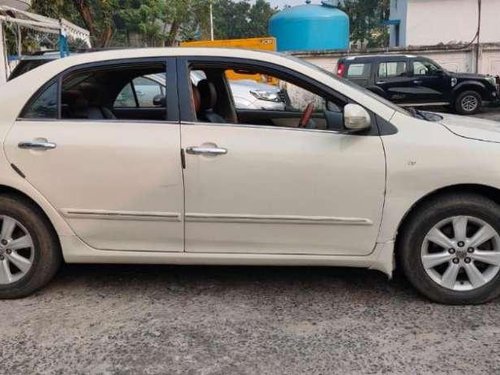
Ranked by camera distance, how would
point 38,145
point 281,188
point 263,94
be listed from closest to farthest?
point 281,188 → point 38,145 → point 263,94

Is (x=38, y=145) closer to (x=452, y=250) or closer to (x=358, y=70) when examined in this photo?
(x=452, y=250)

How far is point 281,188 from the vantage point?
3.69 meters

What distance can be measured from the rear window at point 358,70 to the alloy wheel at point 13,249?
13.8m

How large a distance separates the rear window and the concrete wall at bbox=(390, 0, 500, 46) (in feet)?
32.6

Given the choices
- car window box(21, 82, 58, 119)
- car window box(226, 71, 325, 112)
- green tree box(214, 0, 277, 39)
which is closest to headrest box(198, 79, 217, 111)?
car window box(226, 71, 325, 112)

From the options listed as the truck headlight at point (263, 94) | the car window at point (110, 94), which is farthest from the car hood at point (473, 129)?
the truck headlight at point (263, 94)

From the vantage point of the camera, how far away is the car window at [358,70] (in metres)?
16.5

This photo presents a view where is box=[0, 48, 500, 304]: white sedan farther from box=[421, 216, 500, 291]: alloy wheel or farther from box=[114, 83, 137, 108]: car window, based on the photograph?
box=[114, 83, 137, 108]: car window

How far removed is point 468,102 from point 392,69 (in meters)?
2.23

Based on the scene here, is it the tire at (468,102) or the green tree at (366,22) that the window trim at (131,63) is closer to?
the tire at (468,102)

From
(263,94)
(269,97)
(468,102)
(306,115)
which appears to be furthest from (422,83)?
(306,115)

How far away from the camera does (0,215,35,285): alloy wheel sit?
3918 mm

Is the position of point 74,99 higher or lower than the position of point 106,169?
higher

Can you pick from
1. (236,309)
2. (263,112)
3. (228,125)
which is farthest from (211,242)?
(263,112)
